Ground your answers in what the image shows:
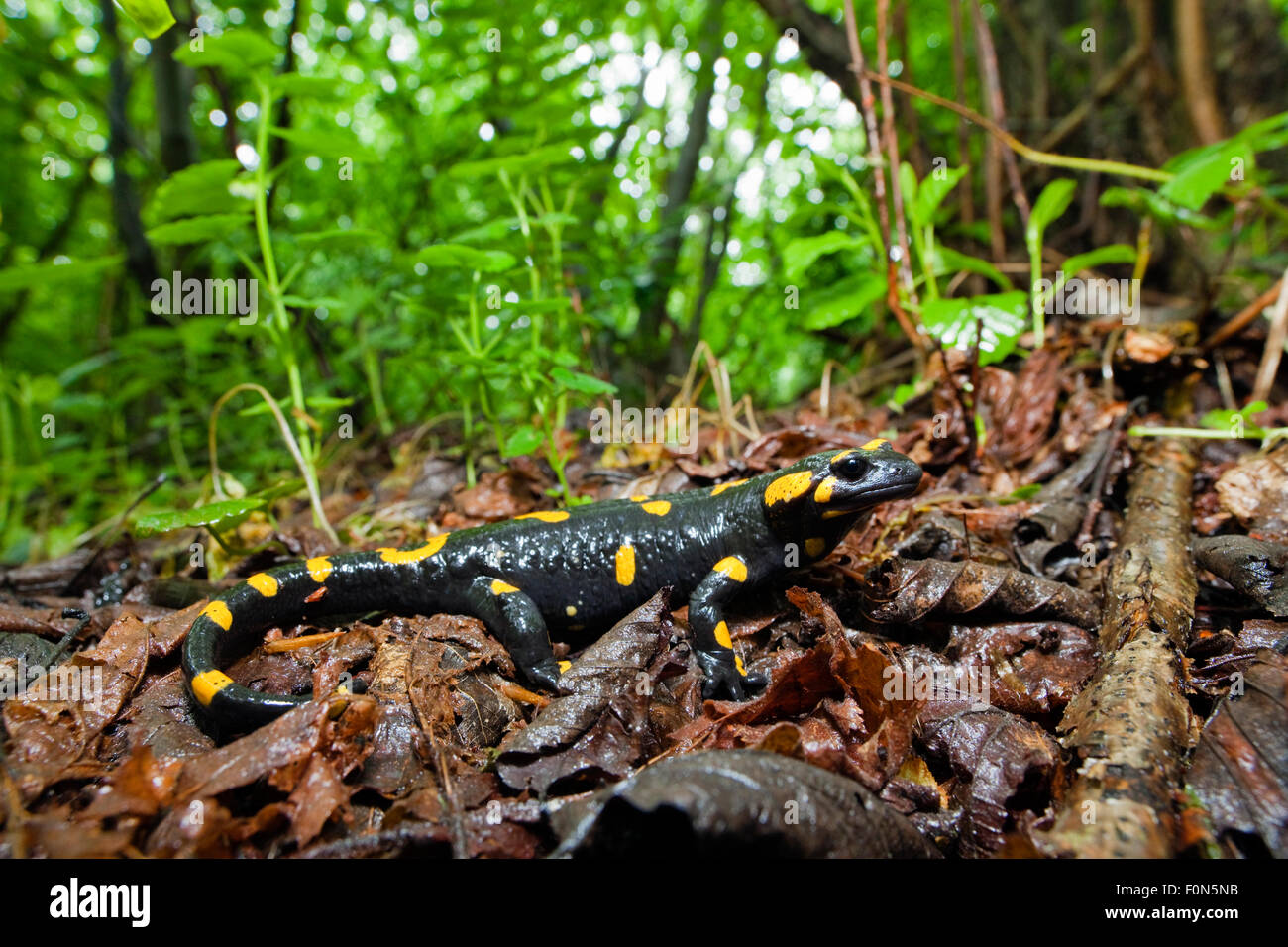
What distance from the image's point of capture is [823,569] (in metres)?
2.46

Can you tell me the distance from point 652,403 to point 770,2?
2.84 meters

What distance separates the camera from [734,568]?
7.79 feet

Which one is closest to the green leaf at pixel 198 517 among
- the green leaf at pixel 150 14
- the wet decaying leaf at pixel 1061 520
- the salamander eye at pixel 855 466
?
the green leaf at pixel 150 14

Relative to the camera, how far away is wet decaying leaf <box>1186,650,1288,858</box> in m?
1.21

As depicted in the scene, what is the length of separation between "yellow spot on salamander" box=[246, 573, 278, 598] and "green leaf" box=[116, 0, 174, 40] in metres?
1.64

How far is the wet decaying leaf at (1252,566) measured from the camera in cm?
177

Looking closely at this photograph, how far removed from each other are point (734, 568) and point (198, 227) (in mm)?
2710

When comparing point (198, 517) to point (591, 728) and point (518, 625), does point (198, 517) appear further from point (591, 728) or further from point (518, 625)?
point (591, 728)

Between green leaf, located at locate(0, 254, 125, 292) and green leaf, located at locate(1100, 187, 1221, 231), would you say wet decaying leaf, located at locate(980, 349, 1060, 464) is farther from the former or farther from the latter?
green leaf, located at locate(0, 254, 125, 292)

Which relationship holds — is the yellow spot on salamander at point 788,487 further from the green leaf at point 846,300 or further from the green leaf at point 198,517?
the green leaf at point 198,517

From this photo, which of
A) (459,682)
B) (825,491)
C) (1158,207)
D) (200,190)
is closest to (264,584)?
(459,682)

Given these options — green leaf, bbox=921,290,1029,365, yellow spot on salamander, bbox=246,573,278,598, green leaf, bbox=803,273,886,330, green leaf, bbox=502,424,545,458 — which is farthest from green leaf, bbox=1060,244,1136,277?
yellow spot on salamander, bbox=246,573,278,598
